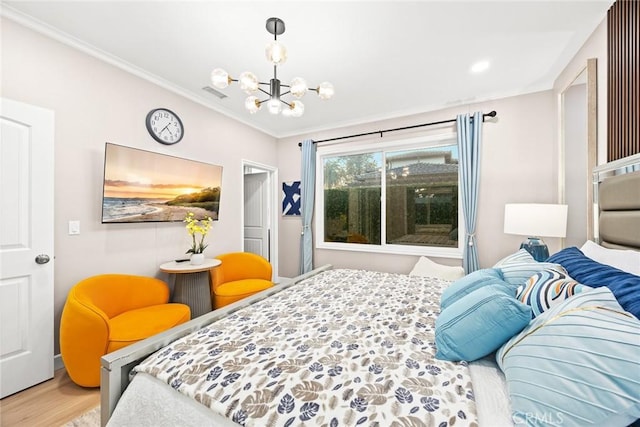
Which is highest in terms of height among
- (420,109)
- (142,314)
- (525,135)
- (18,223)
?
(420,109)

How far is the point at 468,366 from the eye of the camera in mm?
1080

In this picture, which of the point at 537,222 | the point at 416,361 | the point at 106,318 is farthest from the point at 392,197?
the point at 106,318

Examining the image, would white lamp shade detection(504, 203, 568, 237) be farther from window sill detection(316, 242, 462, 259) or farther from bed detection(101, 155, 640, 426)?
window sill detection(316, 242, 462, 259)

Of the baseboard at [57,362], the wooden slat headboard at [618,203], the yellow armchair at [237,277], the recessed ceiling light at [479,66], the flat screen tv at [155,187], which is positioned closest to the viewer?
the wooden slat headboard at [618,203]

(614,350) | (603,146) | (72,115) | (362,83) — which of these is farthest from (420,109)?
(72,115)

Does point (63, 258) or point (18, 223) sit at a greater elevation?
point (18, 223)

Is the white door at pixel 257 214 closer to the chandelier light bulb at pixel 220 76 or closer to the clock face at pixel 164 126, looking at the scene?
the clock face at pixel 164 126

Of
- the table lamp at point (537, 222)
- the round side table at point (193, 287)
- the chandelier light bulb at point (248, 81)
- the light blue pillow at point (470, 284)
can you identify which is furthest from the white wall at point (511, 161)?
the round side table at point (193, 287)

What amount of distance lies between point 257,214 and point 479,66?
3910mm

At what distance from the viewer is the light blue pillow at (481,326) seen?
103cm

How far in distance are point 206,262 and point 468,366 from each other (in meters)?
2.68

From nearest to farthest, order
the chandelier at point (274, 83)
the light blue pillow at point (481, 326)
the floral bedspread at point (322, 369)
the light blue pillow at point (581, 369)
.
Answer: the light blue pillow at point (581, 369) → the floral bedspread at point (322, 369) → the light blue pillow at point (481, 326) → the chandelier at point (274, 83)

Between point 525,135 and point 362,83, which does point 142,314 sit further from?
point 525,135

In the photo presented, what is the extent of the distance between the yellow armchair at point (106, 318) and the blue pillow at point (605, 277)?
105 inches
